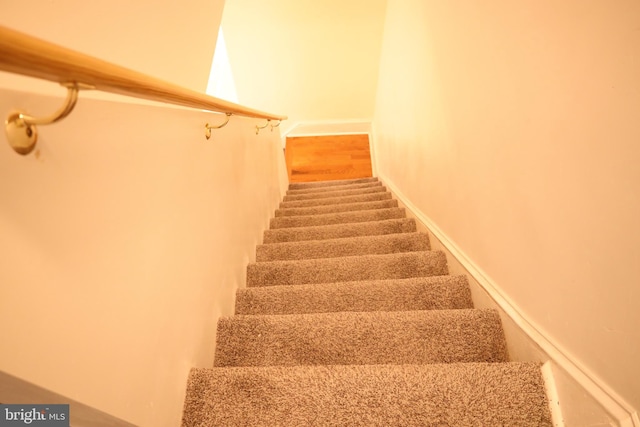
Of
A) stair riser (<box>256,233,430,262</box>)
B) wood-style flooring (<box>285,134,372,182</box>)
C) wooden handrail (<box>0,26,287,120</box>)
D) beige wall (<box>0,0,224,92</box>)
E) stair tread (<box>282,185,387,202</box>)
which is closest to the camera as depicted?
wooden handrail (<box>0,26,287,120</box>)

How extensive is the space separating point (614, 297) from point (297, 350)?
0.88 metres

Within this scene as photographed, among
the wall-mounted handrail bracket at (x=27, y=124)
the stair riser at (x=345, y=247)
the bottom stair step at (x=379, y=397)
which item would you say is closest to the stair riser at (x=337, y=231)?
the stair riser at (x=345, y=247)

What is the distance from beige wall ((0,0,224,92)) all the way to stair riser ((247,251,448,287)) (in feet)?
3.71

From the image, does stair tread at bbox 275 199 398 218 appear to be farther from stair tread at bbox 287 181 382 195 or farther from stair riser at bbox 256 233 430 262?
stair tread at bbox 287 181 382 195

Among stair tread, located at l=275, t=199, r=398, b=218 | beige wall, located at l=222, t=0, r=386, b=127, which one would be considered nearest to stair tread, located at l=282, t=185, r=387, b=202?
stair tread, located at l=275, t=199, r=398, b=218

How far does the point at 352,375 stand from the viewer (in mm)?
797

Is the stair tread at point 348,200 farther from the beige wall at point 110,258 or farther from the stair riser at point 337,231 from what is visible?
the beige wall at point 110,258

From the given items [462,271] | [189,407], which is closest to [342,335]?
[189,407]

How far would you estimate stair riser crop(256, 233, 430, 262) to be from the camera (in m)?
1.77

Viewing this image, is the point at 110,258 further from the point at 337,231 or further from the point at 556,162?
the point at 337,231

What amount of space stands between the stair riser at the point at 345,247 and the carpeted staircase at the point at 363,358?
9.3 inches

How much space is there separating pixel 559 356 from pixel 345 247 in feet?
3.76

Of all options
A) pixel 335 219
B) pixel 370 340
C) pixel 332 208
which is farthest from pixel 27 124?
pixel 332 208

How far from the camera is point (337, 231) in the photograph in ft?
6.81
